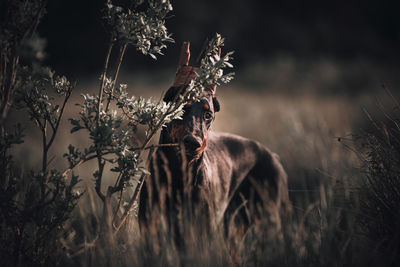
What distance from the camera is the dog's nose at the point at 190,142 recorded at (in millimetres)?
2174

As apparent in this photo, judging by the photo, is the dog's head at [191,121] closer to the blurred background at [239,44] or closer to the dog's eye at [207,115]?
the dog's eye at [207,115]

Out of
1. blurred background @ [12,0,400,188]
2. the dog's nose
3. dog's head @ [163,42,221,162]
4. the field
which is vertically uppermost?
blurred background @ [12,0,400,188]

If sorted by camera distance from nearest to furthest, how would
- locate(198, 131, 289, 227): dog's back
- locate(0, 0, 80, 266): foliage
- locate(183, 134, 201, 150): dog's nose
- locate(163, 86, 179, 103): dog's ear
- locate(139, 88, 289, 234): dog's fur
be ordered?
locate(0, 0, 80, 266): foliage, locate(183, 134, 201, 150): dog's nose, locate(139, 88, 289, 234): dog's fur, locate(163, 86, 179, 103): dog's ear, locate(198, 131, 289, 227): dog's back

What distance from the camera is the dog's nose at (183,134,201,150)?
217 cm

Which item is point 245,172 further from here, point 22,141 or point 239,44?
point 239,44

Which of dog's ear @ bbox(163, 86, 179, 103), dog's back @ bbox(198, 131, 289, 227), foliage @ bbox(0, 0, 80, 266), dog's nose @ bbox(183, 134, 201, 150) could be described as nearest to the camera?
foliage @ bbox(0, 0, 80, 266)

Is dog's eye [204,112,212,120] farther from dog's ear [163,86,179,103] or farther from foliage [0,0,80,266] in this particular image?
foliage [0,0,80,266]

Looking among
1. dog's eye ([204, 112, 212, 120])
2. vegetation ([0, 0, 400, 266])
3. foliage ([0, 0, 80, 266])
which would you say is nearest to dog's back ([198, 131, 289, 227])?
dog's eye ([204, 112, 212, 120])

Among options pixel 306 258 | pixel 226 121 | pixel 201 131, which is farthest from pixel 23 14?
pixel 226 121

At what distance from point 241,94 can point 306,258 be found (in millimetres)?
10972

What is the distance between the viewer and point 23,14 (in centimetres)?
182

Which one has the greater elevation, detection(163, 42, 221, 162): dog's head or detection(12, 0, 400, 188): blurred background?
detection(12, 0, 400, 188): blurred background

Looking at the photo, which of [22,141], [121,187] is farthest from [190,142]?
[22,141]

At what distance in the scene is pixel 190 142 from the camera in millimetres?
2178
